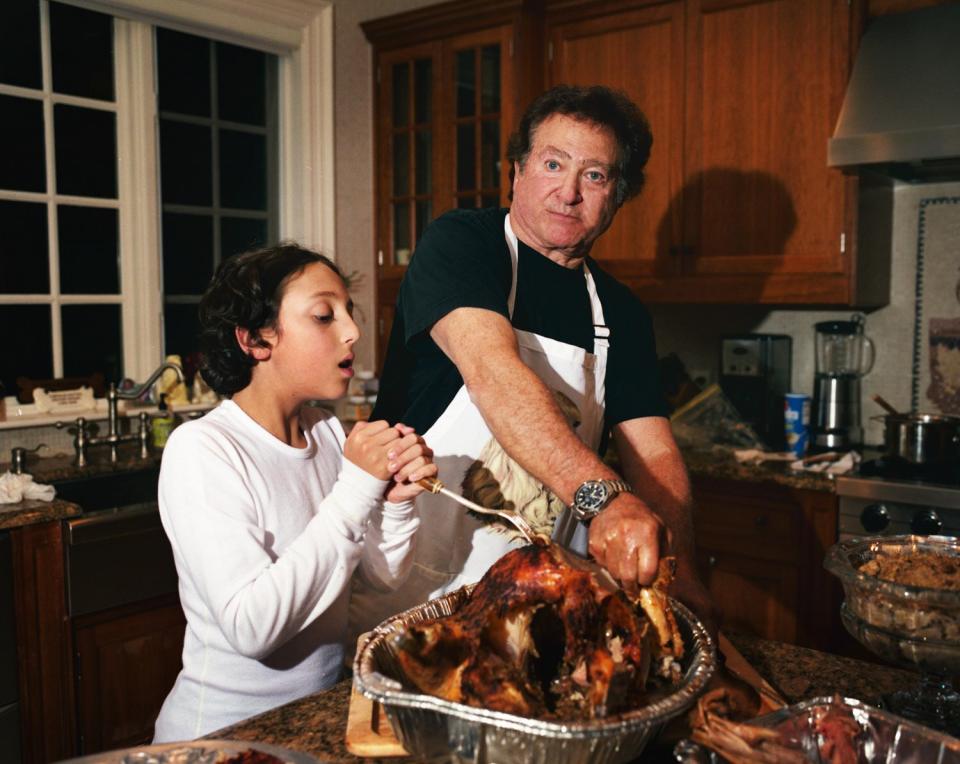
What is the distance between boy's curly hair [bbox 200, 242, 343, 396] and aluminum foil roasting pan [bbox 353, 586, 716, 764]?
2.38 feet

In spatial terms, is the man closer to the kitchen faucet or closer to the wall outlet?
the kitchen faucet

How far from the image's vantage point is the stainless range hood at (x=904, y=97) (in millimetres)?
2519

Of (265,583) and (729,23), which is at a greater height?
(729,23)

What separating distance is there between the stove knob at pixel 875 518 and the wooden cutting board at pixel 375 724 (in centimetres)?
162

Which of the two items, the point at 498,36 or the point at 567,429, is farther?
the point at 498,36

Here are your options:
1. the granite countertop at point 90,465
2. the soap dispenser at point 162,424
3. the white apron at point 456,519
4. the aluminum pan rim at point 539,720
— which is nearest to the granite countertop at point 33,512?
the granite countertop at point 90,465

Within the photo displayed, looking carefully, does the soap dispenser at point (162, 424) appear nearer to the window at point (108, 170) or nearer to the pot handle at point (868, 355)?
the window at point (108, 170)

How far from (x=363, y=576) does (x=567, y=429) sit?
44 centimetres

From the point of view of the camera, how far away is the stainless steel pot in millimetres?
2596

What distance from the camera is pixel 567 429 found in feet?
4.17

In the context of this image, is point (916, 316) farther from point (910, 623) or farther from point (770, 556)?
point (910, 623)

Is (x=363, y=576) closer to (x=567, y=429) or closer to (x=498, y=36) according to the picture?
(x=567, y=429)

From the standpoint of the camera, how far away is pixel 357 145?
12.7 feet

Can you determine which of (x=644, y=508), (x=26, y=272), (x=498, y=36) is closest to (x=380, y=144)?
(x=498, y=36)
